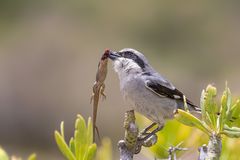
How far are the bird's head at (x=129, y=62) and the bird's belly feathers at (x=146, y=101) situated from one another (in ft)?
0.33

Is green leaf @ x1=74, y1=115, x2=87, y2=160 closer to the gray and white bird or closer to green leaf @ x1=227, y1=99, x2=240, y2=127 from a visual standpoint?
green leaf @ x1=227, y1=99, x2=240, y2=127

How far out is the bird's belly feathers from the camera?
4375mm

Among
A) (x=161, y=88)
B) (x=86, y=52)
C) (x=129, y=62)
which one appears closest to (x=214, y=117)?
(x=129, y=62)

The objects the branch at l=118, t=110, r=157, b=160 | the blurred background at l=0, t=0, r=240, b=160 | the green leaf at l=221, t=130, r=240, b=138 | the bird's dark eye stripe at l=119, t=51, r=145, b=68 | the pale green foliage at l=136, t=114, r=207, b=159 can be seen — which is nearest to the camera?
the green leaf at l=221, t=130, r=240, b=138

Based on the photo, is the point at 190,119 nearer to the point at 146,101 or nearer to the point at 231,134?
the point at 231,134

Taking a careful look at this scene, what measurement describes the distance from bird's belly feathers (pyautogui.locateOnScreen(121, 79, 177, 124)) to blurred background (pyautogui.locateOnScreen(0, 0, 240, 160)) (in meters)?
10.3

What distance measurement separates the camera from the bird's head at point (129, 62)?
4.42m

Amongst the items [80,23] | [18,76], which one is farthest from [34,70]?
[80,23]

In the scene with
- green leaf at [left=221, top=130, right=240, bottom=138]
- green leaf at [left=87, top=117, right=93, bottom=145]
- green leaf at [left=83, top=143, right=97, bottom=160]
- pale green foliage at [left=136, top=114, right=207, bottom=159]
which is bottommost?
pale green foliage at [left=136, top=114, right=207, bottom=159]

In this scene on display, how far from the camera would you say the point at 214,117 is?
1872 millimetres

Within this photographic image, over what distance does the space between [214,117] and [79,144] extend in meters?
0.33

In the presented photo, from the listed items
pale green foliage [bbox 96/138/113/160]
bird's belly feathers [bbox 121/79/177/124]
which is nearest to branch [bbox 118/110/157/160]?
pale green foliage [bbox 96/138/113/160]

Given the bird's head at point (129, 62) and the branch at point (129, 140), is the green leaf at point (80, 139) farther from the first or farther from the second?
the bird's head at point (129, 62)

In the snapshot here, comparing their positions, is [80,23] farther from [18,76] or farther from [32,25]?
[18,76]
